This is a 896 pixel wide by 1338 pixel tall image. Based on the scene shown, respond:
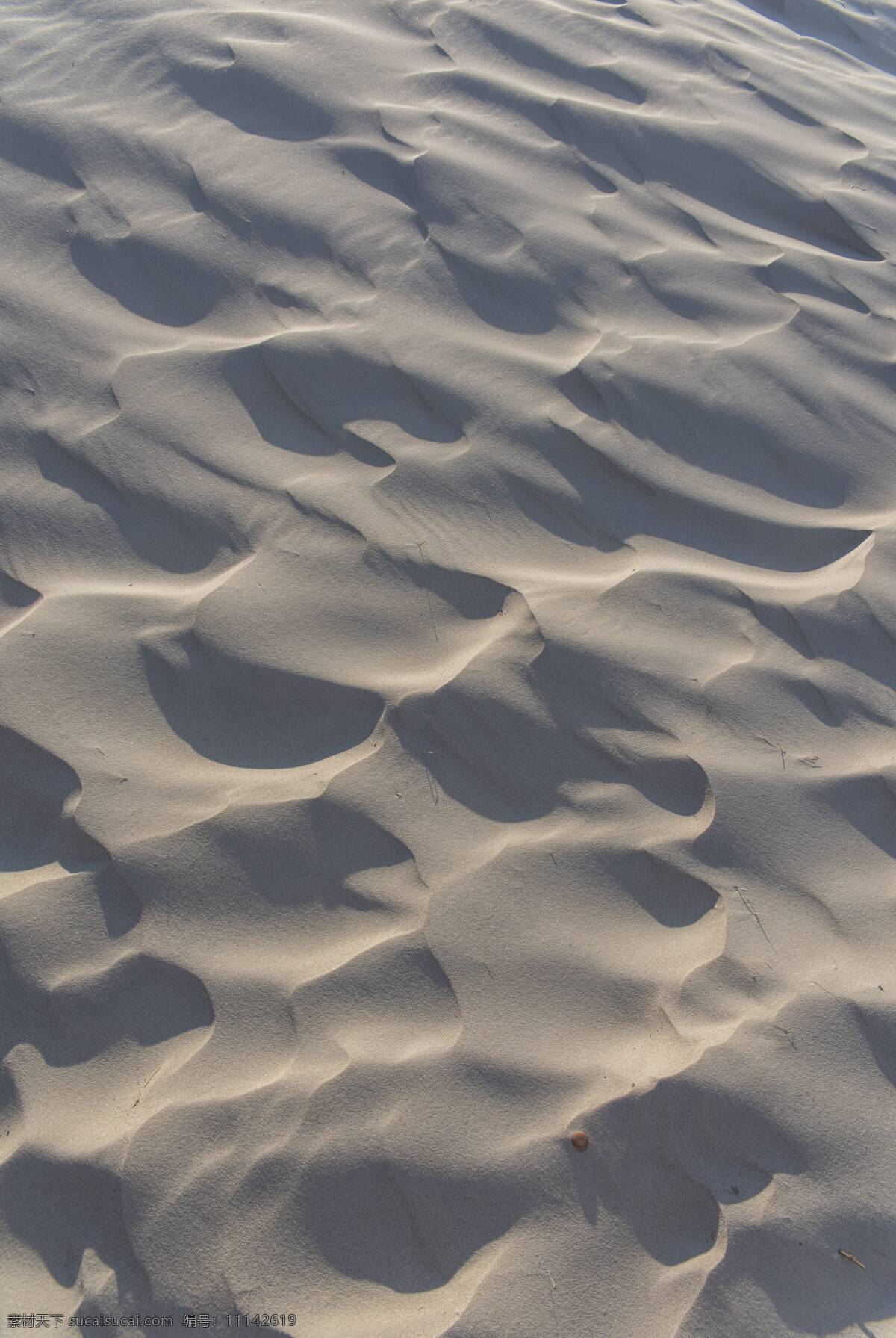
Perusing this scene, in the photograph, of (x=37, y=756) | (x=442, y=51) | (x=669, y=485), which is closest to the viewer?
(x=37, y=756)

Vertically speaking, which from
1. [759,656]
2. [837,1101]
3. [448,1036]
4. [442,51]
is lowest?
[448,1036]

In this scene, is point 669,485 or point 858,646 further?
point 669,485

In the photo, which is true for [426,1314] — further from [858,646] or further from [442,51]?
[442,51]

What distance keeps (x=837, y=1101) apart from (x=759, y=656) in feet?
2.52

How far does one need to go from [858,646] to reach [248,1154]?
1.40 m

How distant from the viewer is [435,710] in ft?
4.92

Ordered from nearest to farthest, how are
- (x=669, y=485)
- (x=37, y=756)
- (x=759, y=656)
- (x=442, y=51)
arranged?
(x=37, y=756), (x=759, y=656), (x=669, y=485), (x=442, y=51)

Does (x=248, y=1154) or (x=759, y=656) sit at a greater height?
(x=759, y=656)

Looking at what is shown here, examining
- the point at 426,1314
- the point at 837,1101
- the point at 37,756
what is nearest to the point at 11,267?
the point at 37,756

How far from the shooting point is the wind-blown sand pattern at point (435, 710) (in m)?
1.14

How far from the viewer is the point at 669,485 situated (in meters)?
1.89

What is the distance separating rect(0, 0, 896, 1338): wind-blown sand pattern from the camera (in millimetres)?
1142

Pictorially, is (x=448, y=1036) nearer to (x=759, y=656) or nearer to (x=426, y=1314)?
(x=426, y=1314)

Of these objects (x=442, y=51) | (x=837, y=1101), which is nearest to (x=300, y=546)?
(x=837, y=1101)
